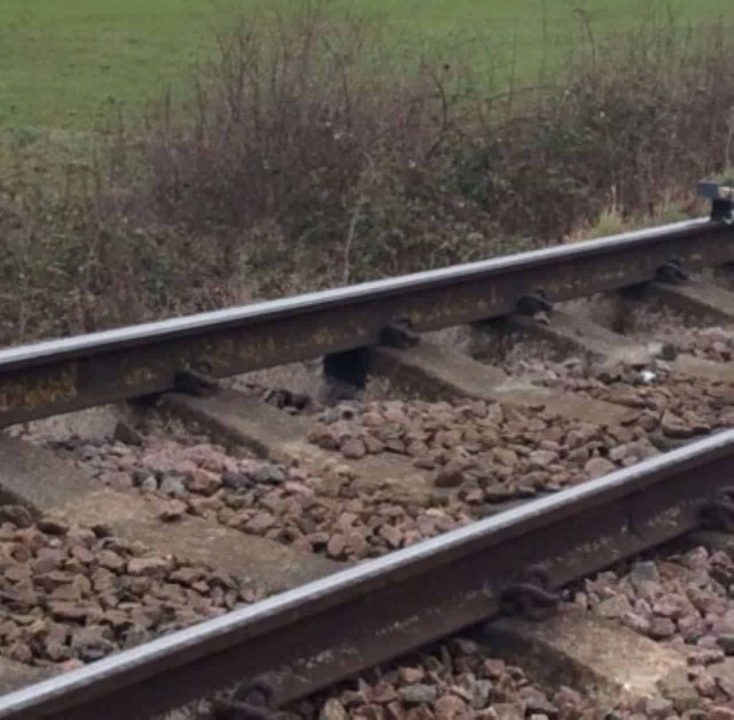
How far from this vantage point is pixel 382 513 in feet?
19.7

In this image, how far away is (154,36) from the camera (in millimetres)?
24562

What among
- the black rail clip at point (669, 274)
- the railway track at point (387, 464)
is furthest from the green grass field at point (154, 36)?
the railway track at point (387, 464)

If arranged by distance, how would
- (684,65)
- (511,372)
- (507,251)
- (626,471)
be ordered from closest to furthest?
(626,471) < (511,372) < (507,251) < (684,65)

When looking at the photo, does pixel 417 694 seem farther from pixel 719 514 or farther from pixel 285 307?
pixel 285 307

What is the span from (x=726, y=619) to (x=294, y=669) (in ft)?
4.55

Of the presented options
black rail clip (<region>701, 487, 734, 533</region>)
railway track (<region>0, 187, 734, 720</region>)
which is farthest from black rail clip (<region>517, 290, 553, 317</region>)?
black rail clip (<region>701, 487, 734, 533</region>)

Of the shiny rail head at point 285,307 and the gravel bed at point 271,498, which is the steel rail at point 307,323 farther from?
the gravel bed at point 271,498

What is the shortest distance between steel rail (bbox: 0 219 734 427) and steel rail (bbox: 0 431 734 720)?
203 centimetres

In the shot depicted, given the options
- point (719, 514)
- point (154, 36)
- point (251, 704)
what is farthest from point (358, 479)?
point (154, 36)

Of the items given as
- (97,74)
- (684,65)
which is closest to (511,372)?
(684,65)

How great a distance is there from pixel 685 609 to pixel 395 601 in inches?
37.5

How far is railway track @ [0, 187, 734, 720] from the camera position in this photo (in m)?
4.71

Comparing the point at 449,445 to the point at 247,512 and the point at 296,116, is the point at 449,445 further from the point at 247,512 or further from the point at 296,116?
the point at 296,116

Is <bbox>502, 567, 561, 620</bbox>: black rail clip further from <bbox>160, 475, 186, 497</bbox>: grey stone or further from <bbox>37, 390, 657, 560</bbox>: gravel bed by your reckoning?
<bbox>160, 475, 186, 497</bbox>: grey stone
